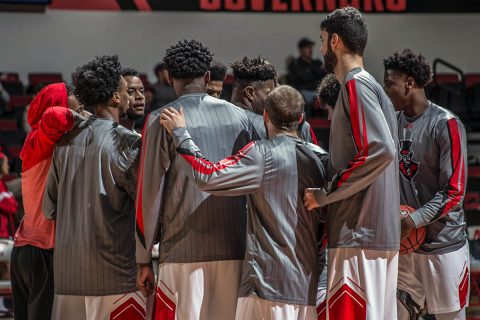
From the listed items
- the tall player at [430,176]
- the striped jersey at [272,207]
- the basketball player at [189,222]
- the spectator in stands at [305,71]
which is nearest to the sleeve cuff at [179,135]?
the striped jersey at [272,207]

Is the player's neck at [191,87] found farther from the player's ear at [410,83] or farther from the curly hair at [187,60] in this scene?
the player's ear at [410,83]

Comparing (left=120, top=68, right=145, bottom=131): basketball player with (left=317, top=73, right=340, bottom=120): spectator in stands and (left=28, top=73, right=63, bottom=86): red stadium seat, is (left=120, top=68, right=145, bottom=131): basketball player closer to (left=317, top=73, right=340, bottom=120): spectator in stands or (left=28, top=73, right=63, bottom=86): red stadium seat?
(left=317, top=73, right=340, bottom=120): spectator in stands

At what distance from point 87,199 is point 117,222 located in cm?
20

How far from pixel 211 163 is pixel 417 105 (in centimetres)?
159

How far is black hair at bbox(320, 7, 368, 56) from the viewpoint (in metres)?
3.74

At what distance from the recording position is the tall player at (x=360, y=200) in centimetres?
351

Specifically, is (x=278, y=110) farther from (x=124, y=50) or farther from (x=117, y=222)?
(x=124, y=50)

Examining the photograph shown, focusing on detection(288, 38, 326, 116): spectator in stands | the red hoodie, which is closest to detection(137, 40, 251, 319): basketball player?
the red hoodie

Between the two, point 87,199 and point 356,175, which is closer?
point 356,175

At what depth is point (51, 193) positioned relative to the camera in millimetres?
4336

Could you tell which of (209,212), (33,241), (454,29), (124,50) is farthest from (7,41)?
(209,212)

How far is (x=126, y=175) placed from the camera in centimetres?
415

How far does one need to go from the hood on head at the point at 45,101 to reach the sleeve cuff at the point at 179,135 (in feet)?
4.10

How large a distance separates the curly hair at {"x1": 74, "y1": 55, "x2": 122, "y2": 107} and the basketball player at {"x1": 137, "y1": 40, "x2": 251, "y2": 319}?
462mm
